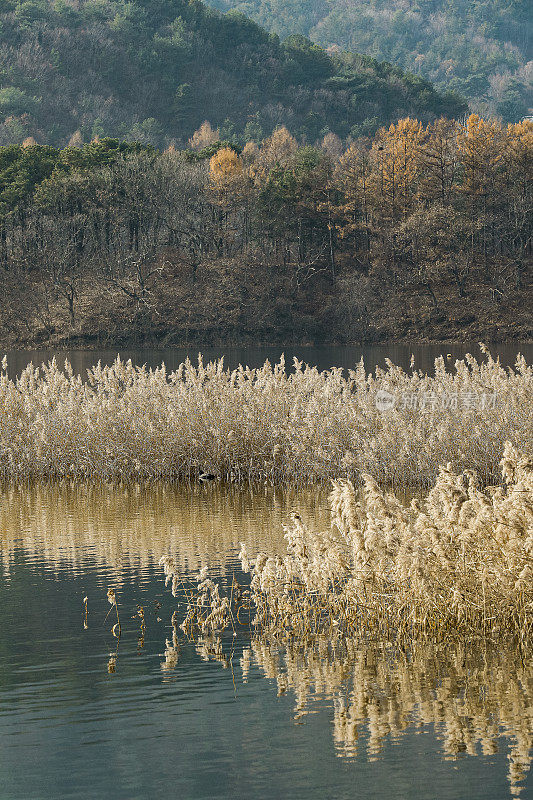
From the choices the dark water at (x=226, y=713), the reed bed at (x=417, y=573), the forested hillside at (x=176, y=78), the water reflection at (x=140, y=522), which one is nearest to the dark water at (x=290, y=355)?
the water reflection at (x=140, y=522)

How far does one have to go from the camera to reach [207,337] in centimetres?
7294

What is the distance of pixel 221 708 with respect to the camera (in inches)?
322

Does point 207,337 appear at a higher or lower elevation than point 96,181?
lower

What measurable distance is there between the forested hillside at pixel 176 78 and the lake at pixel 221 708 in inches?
5113

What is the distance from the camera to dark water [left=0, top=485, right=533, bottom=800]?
6.77 meters

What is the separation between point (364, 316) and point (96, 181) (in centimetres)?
2203

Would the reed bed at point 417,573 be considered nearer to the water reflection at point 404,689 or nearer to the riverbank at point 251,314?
the water reflection at point 404,689

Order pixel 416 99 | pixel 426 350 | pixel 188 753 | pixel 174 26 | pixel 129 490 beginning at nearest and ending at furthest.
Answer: pixel 188 753
pixel 129 490
pixel 426 350
pixel 416 99
pixel 174 26

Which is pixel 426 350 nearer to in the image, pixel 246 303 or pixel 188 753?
pixel 246 303

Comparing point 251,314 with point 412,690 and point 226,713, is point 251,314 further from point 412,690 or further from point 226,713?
point 226,713

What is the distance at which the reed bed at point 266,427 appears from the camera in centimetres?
1823

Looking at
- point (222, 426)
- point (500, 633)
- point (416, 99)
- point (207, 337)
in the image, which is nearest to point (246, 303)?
point (207, 337)

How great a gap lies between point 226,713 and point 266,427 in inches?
450

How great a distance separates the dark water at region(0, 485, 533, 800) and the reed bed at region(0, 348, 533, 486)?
6.75 m
